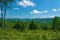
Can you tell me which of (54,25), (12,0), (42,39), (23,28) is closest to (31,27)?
(54,25)

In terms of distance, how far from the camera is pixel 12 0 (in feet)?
125

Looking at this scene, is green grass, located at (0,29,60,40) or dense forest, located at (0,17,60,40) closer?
green grass, located at (0,29,60,40)

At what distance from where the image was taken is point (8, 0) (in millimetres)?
37094

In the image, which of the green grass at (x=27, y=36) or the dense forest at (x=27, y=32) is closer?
the green grass at (x=27, y=36)

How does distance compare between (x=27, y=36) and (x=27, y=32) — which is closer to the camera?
(x=27, y=36)

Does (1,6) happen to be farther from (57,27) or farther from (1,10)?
(57,27)

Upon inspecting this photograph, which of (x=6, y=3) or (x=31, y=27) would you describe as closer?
(x=6, y=3)

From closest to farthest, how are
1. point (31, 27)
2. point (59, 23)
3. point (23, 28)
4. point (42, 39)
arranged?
1. point (42, 39)
2. point (23, 28)
3. point (31, 27)
4. point (59, 23)

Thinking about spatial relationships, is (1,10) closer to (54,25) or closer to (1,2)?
(1,2)

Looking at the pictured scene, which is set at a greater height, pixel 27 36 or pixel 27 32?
pixel 27 36

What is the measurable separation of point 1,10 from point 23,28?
29.2 feet

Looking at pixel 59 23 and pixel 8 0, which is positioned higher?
pixel 8 0

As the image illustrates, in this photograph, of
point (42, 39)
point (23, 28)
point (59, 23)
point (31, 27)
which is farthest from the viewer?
point (59, 23)

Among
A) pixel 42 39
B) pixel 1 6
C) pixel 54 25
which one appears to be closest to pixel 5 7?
pixel 1 6
